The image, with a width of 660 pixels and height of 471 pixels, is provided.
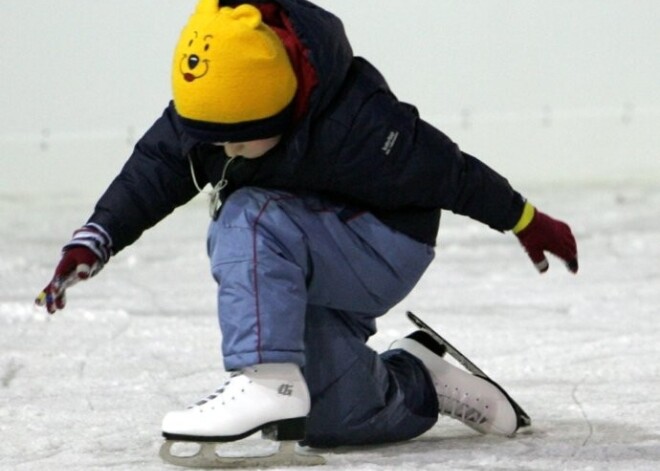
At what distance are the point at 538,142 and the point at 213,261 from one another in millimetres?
2533

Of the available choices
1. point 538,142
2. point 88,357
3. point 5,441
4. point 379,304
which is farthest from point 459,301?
point 538,142

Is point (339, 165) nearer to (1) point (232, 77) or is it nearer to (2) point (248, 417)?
(1) point (232, 77)

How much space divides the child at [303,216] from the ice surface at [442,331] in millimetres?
61

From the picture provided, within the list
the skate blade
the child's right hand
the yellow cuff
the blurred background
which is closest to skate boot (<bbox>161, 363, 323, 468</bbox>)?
the skate blade

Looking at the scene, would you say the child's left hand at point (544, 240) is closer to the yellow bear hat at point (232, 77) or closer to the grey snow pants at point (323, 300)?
the grey snow pants at point (323, 300)

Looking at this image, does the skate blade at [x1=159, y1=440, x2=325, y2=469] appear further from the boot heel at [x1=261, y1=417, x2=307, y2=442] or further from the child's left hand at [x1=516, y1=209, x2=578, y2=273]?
the child's left hand at [x1=516, y1=209, x2=578, y2=273]

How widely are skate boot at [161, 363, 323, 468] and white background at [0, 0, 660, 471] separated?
5 cm

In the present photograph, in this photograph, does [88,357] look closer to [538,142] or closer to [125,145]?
[125,145]

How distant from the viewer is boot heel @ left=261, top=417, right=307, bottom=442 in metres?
1.17

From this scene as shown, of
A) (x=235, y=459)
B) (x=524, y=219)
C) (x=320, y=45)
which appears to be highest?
(x=320, y=45)

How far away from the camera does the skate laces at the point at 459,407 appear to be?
1348 mm

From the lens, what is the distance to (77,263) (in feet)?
4.00

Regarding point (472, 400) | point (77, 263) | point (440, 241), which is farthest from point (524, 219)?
point (440, 241)

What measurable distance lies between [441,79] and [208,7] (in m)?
2.53
